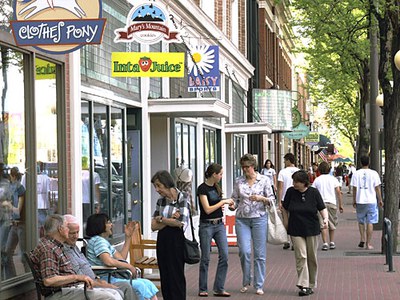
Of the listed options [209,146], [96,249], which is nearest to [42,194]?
[96,249]

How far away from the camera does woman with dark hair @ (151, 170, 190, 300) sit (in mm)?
10094

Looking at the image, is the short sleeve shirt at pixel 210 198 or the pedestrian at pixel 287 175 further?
the pedestrian at pixel 287 175

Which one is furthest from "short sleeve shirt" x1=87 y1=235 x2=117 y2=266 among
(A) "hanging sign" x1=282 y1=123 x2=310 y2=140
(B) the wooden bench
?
(A) "hanging sign" x1=282 y1=123 x2=310 y2=140

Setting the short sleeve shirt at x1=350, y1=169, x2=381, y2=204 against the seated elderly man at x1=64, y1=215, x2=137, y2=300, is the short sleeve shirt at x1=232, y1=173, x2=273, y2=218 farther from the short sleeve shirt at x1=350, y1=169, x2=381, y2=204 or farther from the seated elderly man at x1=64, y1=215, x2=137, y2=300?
the short sleeve shirt at x1=350, y1=169, x2=381, y2=204

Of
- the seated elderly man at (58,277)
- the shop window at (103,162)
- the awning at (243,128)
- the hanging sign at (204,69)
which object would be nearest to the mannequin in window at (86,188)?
the shop window at (103,162)

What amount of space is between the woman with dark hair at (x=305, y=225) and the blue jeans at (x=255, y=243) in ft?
1.22

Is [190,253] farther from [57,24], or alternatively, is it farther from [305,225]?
[57,24]

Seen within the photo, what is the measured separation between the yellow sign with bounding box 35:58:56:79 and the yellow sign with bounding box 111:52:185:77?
2.24 meters

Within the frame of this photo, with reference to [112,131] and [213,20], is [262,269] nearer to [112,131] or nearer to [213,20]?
[112,131]

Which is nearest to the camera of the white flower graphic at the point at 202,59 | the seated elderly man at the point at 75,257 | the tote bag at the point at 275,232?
the seated elderly man at the point at 75,257

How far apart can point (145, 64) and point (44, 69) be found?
8.60ft

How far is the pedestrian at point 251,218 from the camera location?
1252 cm

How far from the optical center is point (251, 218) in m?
12.6

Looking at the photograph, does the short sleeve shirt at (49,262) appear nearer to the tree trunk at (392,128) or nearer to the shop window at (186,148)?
the shop window at (186,148)
